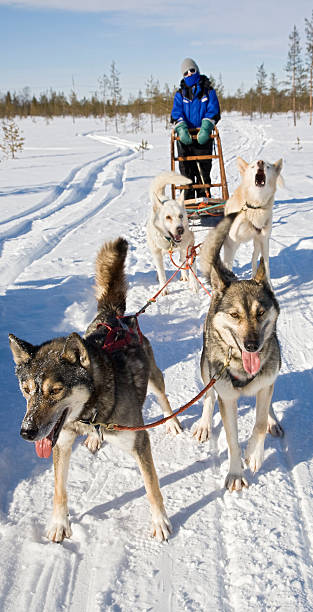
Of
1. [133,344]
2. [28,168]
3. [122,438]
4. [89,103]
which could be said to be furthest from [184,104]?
[89,103]

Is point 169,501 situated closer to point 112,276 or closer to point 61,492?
point 61,492

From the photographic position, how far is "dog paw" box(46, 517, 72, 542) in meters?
1.73

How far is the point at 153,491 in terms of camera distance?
178 centimetres

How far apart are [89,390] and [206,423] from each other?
93 centimetres

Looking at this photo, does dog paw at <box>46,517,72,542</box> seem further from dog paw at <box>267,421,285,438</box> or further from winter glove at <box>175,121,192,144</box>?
winter glove at <box>175,121,192,144</box>

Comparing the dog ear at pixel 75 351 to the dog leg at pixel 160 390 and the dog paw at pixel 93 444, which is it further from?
the dog paw at pixel 93 444

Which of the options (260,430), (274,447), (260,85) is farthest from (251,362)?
(260,85)

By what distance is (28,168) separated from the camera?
12258mm

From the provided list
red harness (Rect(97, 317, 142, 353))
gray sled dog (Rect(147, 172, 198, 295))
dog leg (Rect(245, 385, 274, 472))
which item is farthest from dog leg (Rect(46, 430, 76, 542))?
gray sled dog (Rect(147, 172, 198, 295))

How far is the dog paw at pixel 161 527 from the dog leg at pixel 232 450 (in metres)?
0.34

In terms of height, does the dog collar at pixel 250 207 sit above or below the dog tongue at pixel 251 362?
above

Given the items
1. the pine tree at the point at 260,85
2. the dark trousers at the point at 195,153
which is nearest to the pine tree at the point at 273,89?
the pine tree at the point at 260,85

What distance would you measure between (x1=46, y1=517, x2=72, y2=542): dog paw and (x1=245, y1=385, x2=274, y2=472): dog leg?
0.86 m

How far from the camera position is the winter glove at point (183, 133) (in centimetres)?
537
